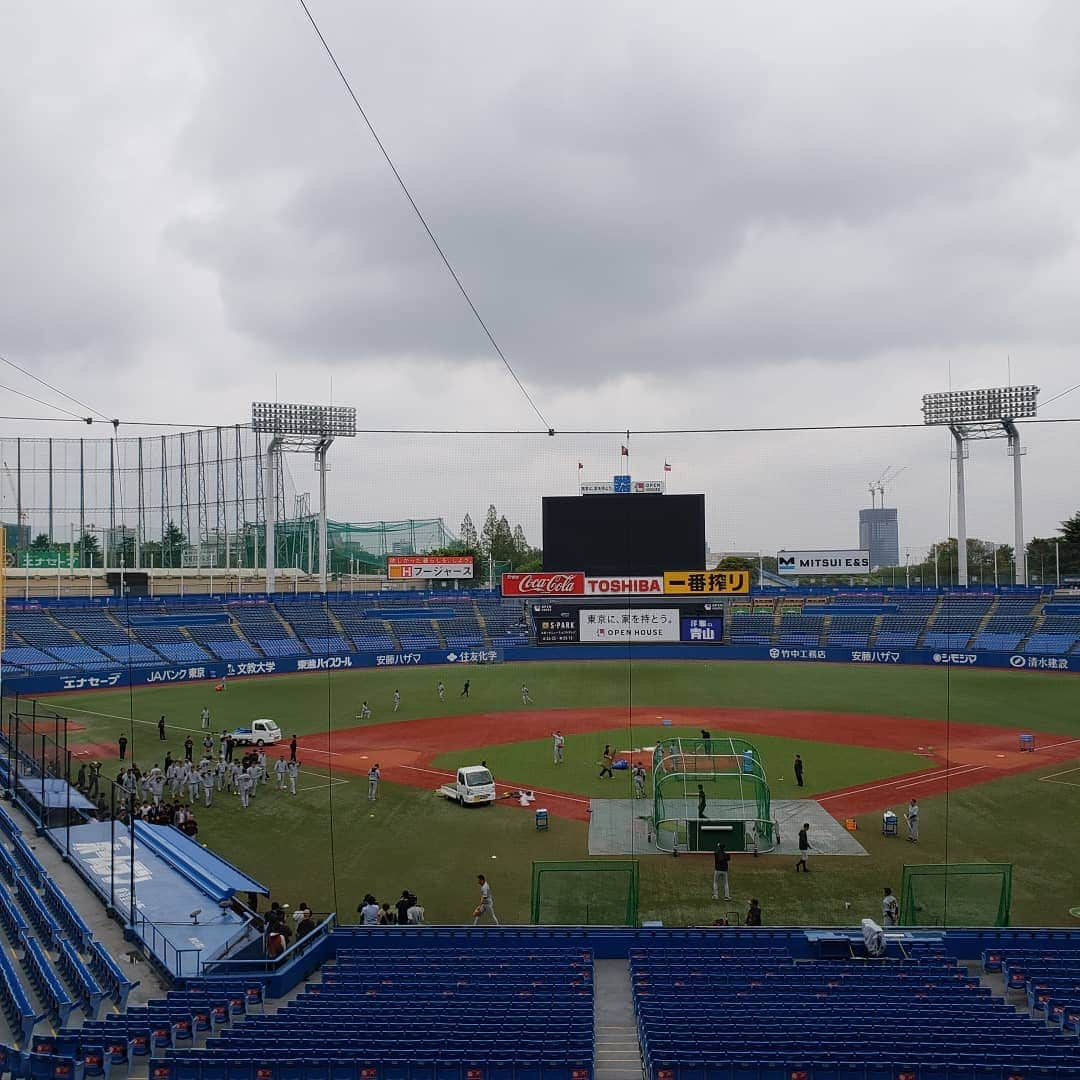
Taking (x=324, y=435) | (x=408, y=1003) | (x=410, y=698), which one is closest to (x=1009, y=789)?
(x=408, y=1003)

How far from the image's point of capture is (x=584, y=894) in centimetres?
1827

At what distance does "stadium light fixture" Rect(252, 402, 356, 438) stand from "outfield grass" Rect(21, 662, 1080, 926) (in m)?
26.6

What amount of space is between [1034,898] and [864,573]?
84.9 metres

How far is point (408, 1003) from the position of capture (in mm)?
12062

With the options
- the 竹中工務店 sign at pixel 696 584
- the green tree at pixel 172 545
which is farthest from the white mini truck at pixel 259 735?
the green tree at pixel 172 545

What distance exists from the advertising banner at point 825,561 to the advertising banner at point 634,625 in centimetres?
4086

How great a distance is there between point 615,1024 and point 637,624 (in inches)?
1883

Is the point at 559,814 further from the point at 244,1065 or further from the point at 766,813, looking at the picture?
the point at 244,1065

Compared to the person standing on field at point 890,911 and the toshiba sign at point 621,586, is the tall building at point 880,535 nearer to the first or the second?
the toshiba sign at point 621,586

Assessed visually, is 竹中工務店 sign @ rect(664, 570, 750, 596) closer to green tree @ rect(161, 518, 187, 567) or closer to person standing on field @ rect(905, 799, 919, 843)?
person standing on field @ rect(905, 799, 919, 843)

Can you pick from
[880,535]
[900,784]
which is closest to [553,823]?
[900,784]

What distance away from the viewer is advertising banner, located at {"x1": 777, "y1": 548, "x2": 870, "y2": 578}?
9662cm

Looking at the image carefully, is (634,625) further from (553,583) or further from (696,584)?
(553,583)

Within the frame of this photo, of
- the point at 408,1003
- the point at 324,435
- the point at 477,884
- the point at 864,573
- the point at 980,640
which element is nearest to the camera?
the point at 408,1003
